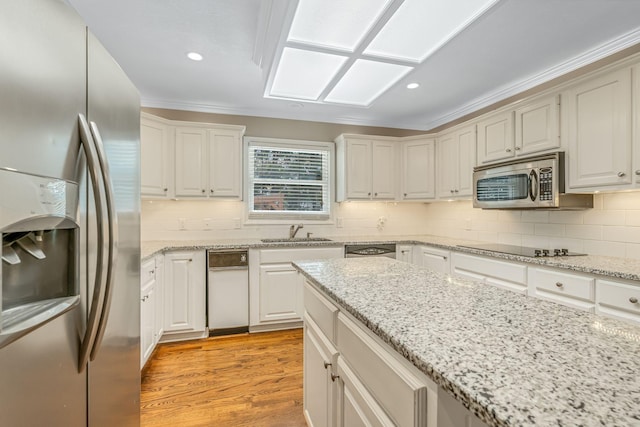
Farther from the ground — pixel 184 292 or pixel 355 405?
pixel 355 405

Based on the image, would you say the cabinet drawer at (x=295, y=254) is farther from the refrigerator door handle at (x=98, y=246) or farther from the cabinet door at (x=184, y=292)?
the refrigerator door handle at (x=98, y=246)

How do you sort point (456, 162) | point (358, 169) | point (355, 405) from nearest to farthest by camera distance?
point (355, 405), point (456, 162), point (358, 169)

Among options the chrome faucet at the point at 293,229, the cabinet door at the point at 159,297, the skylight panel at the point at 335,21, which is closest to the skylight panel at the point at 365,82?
the skylight panel at the point at 335,21

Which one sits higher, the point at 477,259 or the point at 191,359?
the point at 477,259

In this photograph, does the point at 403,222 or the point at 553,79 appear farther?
the point at 403,222

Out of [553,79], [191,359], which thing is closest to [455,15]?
[553,79]

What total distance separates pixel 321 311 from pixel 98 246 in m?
0.89

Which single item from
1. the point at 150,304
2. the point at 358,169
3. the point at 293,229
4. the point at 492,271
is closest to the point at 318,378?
the point at 150,304

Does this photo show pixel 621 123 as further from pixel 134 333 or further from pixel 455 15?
pixel 134 333

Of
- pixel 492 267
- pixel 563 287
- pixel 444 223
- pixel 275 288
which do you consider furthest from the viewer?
pixel 444 223

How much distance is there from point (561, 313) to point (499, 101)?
299cm

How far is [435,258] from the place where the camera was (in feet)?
10.8

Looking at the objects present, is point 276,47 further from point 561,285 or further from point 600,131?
point 561,285

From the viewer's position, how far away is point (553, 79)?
2.71m
